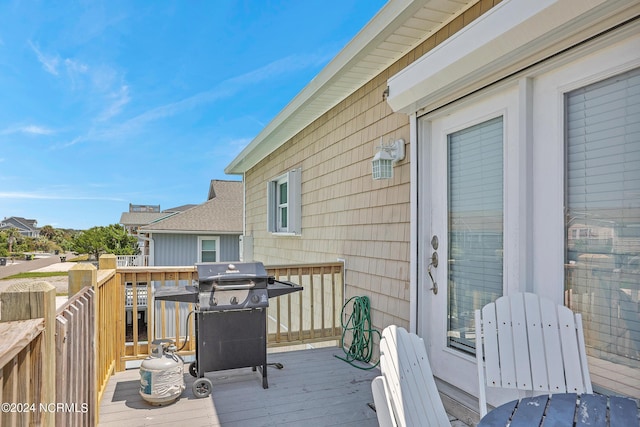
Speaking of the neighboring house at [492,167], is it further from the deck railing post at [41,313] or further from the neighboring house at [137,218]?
the neighboring house at [137,218]

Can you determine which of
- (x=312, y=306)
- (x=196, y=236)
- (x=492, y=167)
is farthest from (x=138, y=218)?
(x=492, y=167)

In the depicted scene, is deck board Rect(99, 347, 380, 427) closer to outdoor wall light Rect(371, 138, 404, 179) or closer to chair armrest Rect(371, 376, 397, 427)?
chair armrest Rect(371, 376, 397, 427)

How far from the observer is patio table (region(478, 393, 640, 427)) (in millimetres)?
1312

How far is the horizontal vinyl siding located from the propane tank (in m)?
11.2

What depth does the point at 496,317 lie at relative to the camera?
216 cm

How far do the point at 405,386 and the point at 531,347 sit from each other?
2.68 ft

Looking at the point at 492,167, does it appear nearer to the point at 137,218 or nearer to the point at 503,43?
the point at 503,43

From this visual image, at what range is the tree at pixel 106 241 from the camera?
22.3 m

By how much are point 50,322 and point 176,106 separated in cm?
3003

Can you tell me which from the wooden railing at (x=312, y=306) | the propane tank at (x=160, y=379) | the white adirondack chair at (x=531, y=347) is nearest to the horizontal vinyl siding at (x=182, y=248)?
the wooden railing at (x=312, y=306)

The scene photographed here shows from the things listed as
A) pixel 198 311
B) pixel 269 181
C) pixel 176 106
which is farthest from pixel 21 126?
pixel 198 311

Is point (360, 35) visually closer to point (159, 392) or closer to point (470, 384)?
point (470, 384)

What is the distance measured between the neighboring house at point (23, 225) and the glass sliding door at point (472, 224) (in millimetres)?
57279

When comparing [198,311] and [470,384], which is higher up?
[198,311]
